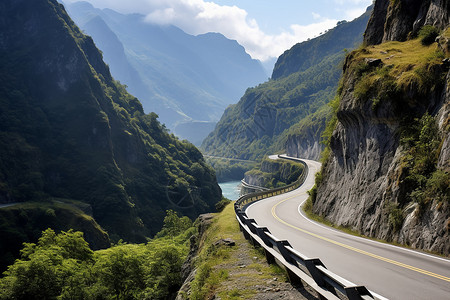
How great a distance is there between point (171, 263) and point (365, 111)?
1537 cm

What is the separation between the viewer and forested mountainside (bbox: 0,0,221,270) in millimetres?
94625

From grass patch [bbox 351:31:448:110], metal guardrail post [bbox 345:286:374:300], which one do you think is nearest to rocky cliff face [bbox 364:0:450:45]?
grass patch [bbox 351:31:448:110]

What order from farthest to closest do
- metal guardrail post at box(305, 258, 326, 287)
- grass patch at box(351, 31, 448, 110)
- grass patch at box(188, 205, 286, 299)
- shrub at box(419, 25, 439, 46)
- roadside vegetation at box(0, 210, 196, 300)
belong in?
roadside vegetation at box(0, 210, 196, 300) → shrub at box(419, 25, 439, 46) → grass patch at box(351, 31, 448, 110) → grass patch at box(188, 205, 286, 299) → metal guardrail post at box(305, 258, 326, 287)

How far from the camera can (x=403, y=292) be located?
7.16m

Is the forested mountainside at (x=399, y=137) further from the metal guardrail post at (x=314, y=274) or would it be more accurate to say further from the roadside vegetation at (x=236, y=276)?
the roadside vegetation at (x=236, y=276)

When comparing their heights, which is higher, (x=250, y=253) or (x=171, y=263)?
(x=250, y=253)

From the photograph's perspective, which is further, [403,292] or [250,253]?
[250,253]

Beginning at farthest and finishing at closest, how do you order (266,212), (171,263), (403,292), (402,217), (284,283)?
(266,212) < (171,263) < (402,217) < (284,283) < (403,292)

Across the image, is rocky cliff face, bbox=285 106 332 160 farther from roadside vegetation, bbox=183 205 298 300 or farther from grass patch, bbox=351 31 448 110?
roadside vegetation, bbox=183 205 298 300

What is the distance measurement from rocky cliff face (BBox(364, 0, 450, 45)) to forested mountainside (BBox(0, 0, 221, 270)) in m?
72.3

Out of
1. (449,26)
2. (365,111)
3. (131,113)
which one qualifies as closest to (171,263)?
(365,111)

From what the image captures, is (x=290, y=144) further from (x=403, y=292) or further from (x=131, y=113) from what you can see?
(x=403, y=292)

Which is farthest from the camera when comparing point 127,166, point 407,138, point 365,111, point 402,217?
point 127,166

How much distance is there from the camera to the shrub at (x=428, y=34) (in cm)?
1941
